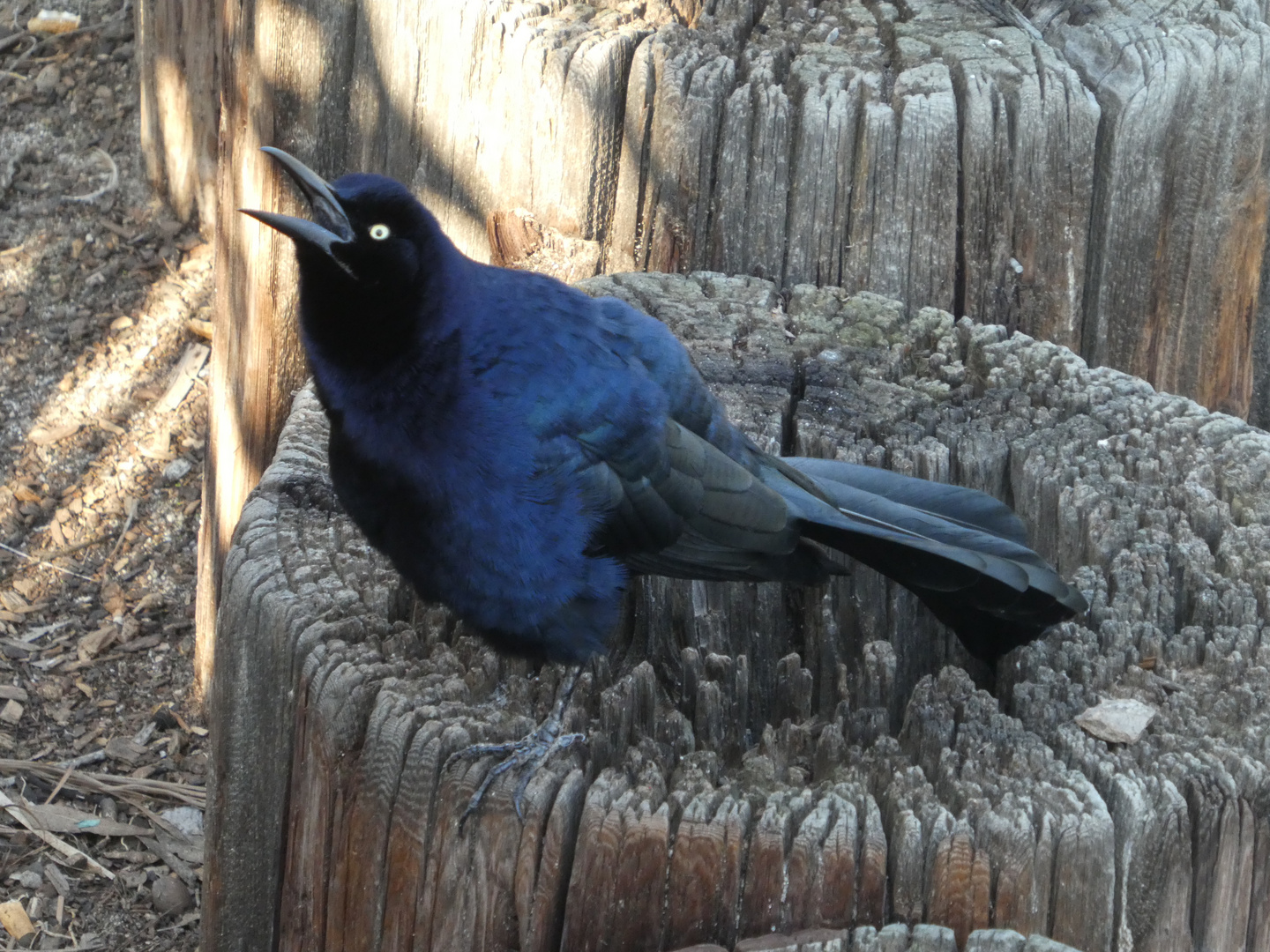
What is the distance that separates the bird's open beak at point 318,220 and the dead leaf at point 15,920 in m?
1.95

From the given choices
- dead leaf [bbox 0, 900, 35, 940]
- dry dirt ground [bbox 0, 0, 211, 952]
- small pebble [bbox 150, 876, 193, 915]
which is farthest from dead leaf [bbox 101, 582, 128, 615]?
dead leaf [bbox 0, 900, 35, 940]

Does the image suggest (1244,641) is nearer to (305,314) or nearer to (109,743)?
(305,314)

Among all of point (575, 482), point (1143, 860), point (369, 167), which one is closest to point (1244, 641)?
point (1143, 860)

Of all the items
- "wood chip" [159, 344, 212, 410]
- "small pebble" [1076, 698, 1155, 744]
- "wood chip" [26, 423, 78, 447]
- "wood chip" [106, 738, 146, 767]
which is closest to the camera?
"small pebble" [1076, 698, 1155, 744]

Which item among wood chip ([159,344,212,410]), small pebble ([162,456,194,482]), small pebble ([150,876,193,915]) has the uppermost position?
wood chip ([159,344,212,410])

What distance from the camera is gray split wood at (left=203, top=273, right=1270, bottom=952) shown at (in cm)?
179

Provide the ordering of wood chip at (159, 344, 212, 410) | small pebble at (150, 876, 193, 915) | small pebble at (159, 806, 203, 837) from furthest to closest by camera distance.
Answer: wood chip at (159, 344, 212, 410) → small pebble at (159, 806, 203, 837) → small pebble at (150, 876, 193, 915)

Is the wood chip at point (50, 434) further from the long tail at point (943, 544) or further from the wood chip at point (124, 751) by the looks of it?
the long tail at point (943, 544)

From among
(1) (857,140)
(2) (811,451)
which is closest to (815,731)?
(2) (811,451)

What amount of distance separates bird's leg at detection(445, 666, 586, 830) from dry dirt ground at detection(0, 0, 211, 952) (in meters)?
1.78

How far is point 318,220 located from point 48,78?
412 cm

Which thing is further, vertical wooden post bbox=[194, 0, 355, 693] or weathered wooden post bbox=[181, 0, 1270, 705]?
vertical wooden post bbox=[194, 0, 355, 693]

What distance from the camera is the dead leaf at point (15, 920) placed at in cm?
319

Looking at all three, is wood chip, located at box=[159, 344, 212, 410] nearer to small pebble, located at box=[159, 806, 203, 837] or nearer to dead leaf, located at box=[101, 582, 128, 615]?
dead leaf, located at box=[101, 582, 128, 615]
